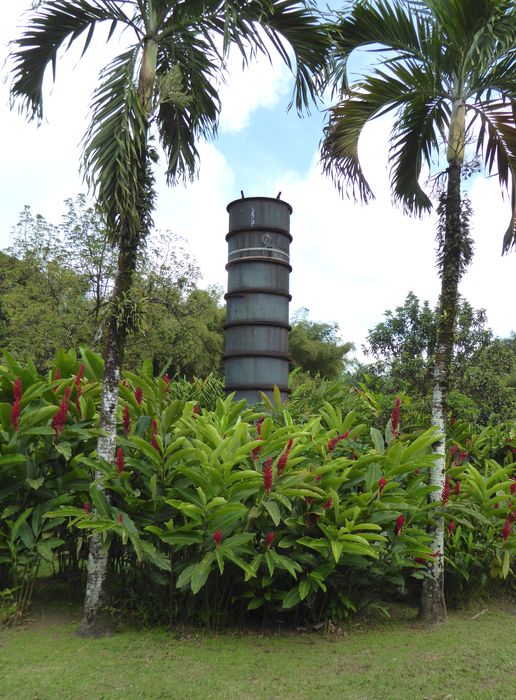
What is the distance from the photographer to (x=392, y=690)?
3.36 meters

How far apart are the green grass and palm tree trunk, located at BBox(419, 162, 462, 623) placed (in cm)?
28

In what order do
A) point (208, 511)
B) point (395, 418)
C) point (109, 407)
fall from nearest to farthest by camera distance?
1. point (208, 511)
2. point (109, 407)
3. point (395, 418)

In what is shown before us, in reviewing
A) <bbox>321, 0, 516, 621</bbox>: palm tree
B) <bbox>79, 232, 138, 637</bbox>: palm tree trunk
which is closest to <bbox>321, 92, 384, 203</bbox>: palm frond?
<bbox>321, 0, 516, 621</bbox>: palm tree

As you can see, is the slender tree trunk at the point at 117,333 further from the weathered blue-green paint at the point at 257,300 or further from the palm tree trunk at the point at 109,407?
the weathered blue-green paint at the point at 257,300

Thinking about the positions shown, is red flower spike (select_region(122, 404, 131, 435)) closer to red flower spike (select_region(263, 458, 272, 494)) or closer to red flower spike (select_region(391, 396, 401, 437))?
red flower spike (select_region(263, 458, 272, 494))

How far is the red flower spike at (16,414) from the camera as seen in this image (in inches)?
164

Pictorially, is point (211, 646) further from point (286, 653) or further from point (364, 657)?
point (364, 657)

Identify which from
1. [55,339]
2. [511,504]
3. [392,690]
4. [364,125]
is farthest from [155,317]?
[392,690]

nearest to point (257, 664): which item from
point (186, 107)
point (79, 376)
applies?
point (79, 376)

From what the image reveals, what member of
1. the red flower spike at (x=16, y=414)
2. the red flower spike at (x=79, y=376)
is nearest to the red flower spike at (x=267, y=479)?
the red flower spike at (x=16, y=414)

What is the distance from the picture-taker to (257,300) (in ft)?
27.1

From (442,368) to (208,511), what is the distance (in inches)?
96.7

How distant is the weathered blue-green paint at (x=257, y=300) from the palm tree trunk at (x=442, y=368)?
338cm

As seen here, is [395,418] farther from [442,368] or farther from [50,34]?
[50,34]
